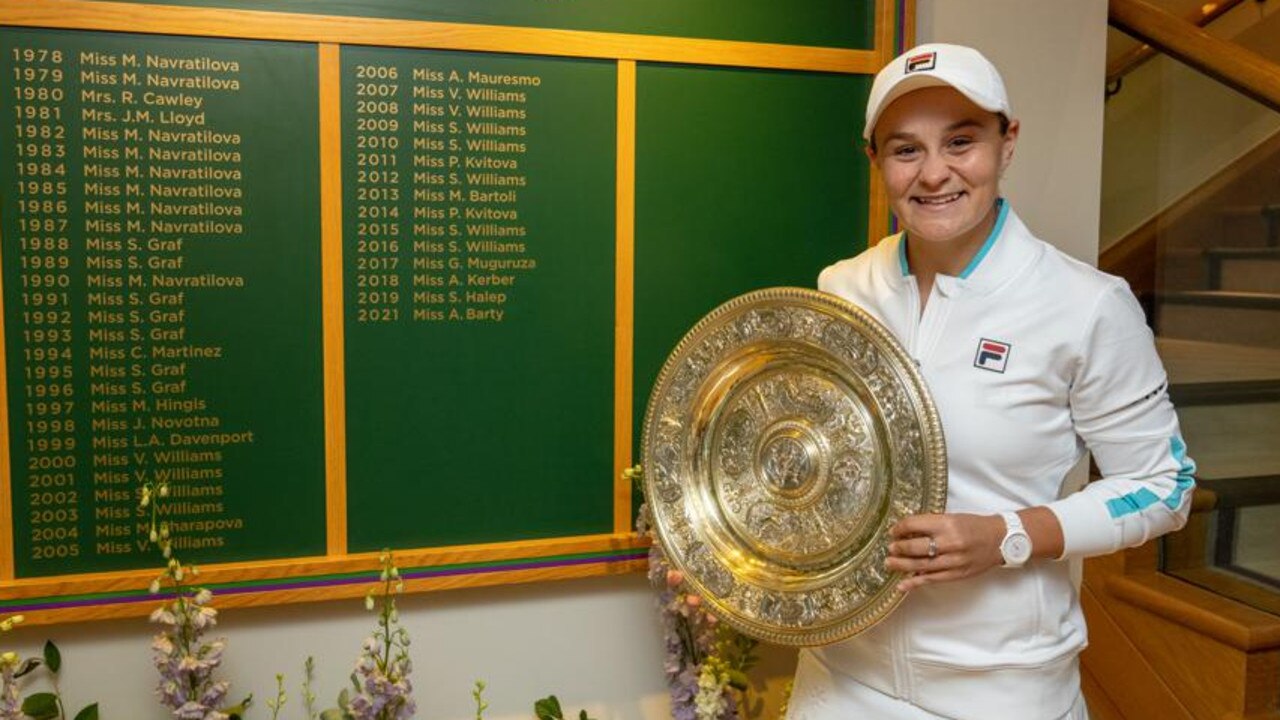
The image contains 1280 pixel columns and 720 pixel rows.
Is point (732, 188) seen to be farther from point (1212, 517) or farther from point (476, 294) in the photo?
point (1212, 517)

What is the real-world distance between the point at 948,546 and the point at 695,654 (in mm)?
1084

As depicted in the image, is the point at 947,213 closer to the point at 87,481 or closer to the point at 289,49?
the point at 289,49

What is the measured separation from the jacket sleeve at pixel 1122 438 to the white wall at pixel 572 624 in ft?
3.67

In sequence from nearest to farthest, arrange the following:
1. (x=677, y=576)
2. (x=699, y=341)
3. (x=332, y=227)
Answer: (x=699, y=341)
(x=677, y=576)
(x=332, y=227)

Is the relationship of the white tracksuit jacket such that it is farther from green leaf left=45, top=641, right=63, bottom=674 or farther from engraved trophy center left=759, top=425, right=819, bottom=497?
green leaf left=45, top=641, right=63, bottom=674

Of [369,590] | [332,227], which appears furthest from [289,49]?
[369,590]

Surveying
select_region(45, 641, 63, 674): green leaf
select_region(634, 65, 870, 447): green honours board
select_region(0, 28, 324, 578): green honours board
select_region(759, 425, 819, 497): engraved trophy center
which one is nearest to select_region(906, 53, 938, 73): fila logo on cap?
select_region(759, 425, 819, 497): engraved trophy center

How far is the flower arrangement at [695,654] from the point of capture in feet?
7.16

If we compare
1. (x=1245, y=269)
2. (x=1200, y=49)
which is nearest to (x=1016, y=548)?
(x=1200, y=49)

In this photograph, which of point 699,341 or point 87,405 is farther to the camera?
point 87,405

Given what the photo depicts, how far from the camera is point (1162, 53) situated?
9.38ft

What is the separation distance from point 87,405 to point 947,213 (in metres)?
1.57

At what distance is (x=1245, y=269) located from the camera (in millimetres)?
2982

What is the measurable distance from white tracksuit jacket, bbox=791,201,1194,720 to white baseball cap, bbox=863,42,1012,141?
0.20m
